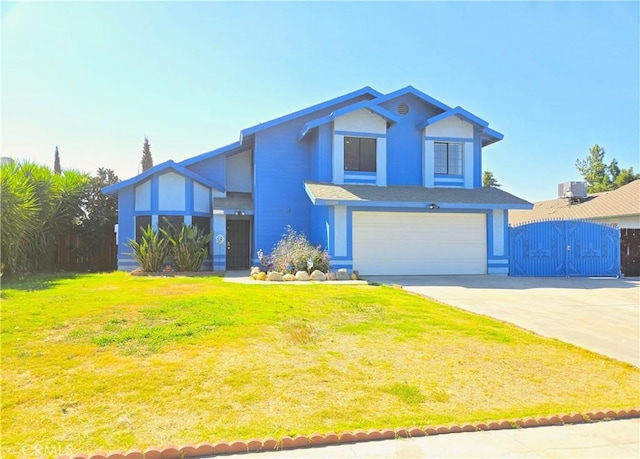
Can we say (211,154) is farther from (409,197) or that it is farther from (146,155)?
(146,155)

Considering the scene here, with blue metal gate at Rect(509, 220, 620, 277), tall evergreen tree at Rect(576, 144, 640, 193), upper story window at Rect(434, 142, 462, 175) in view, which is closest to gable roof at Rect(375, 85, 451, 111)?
upper story window at Rect(434, 142, 462, 175)

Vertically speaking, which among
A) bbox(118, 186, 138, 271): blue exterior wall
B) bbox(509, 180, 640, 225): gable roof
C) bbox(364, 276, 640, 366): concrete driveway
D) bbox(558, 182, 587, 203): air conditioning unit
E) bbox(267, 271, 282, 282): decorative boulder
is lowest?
bbox(364, 276, 640, 366): concrete driveway

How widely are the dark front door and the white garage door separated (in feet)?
20.1

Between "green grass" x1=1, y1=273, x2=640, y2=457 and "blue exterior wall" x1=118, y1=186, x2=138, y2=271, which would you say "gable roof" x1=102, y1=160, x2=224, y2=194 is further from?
"green grass" x1=1, y1=273, x2=640, y2=457

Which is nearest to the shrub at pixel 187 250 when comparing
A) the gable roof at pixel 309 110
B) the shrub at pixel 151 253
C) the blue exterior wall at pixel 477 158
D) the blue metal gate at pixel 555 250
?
the shrub at pixel 151 253

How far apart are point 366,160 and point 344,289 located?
24.5ft

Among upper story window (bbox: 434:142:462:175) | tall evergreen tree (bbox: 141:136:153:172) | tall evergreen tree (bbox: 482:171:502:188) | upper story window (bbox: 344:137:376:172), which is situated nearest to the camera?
upper story window (bbox: 344:137:376:172)

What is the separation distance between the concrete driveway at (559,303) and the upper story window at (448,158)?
5.19 meters

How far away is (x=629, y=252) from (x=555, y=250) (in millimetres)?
3714

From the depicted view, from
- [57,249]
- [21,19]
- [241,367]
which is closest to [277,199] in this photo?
[57,249]

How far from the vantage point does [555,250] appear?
16.8 m

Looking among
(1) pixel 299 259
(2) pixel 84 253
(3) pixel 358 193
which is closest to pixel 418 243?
(3) pixel 358 193

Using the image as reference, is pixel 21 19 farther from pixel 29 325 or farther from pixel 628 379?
pixel 628 379

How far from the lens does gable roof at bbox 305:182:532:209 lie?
48.1 feet
